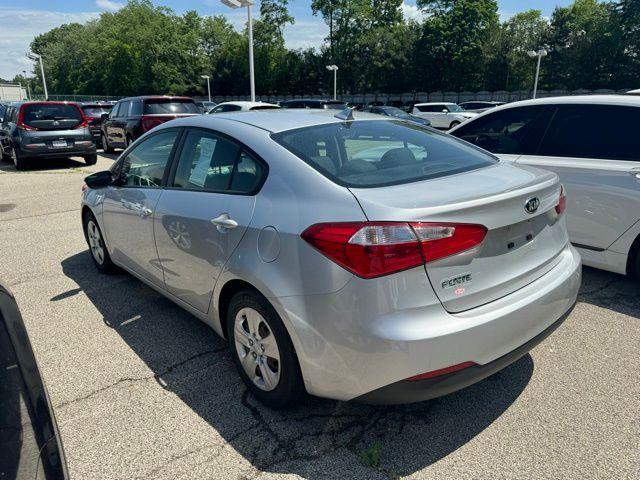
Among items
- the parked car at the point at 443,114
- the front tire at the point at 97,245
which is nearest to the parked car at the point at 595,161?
the front tire at the point at 97,245

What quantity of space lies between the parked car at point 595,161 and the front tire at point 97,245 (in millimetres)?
4033

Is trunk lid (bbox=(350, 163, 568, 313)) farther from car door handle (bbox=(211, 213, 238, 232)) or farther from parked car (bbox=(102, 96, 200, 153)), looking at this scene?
parked car (bbox=(102, 96, 200, 153))

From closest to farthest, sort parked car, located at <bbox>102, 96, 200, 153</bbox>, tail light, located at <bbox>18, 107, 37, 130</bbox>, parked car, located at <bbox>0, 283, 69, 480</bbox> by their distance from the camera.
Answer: parked car, located at <bbox>0, 283, 69, 480</bbox>, tail light, located at <bbox>18, 107, 37, 130</bbox>, parked car, located at <bbox>102, 96, 200, 153</bbox>

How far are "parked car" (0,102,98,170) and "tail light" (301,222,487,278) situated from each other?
497 inches

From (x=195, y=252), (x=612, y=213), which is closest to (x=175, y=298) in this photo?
(x=195, y=252)

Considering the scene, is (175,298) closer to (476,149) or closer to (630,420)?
(476,149)

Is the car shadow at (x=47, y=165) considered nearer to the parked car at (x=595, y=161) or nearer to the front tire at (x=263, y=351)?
the front tire at (x=263, y=351)

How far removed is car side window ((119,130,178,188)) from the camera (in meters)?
3.57

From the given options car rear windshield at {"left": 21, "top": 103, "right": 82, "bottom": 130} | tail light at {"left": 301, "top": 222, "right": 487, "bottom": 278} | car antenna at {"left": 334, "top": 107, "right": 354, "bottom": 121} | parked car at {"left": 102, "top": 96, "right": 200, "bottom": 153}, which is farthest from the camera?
parked car at {"left": 102, "top": 96, "right": 200, "bottom": 153}

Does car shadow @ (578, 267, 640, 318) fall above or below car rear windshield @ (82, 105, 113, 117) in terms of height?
below

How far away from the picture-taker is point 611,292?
4234 mm

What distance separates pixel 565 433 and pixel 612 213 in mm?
2305

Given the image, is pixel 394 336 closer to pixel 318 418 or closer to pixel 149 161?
pixel 318 418

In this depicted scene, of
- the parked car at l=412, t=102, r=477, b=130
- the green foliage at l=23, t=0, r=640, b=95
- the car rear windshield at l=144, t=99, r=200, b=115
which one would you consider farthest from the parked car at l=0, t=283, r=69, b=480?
the green foliage at l=23, t=0, r=640, b=95
